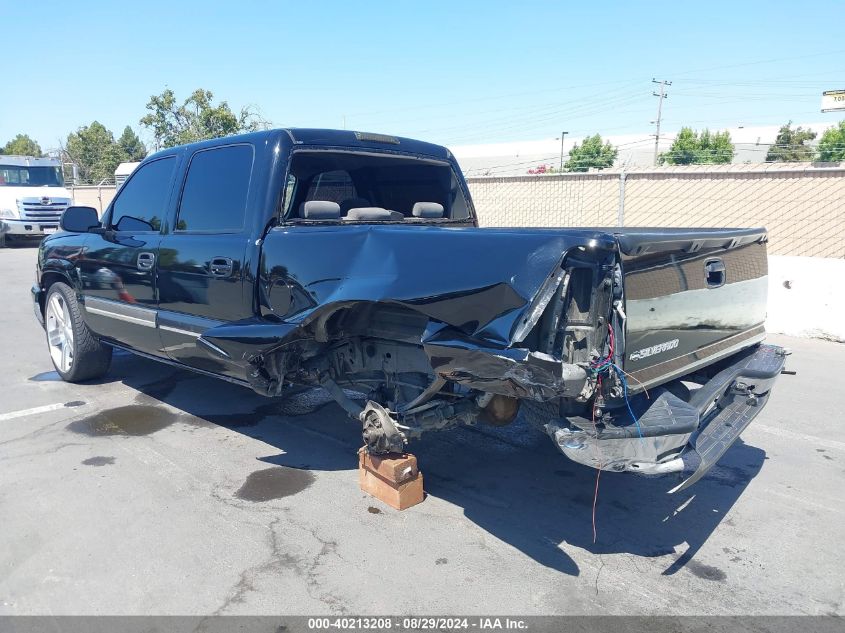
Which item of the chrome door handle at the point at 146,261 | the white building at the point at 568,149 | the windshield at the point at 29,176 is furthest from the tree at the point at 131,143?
the chrome door handle at the point at 146,261

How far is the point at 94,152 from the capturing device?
179 feet

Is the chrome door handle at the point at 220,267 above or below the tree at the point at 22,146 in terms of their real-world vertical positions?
below

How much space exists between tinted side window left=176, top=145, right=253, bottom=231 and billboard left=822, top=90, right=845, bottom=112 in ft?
83.0

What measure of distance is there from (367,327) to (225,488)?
1.42m

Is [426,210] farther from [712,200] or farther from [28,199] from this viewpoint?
[28,199]

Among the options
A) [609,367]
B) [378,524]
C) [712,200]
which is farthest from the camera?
[712,200]

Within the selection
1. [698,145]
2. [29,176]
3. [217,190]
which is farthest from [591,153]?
[217,190]

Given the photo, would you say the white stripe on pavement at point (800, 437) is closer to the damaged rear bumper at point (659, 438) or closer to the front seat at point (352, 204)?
the damaged rear bumper at point (659, 438)

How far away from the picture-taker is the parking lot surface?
2.92 metres

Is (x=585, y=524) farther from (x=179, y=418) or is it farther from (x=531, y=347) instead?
(x=179, y=418)

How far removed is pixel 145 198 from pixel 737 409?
14.9 feet

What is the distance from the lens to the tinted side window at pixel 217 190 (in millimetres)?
4184

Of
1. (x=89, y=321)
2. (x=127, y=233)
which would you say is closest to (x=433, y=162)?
(x=127, y=233)

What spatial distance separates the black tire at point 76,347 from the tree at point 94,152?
49.4m
